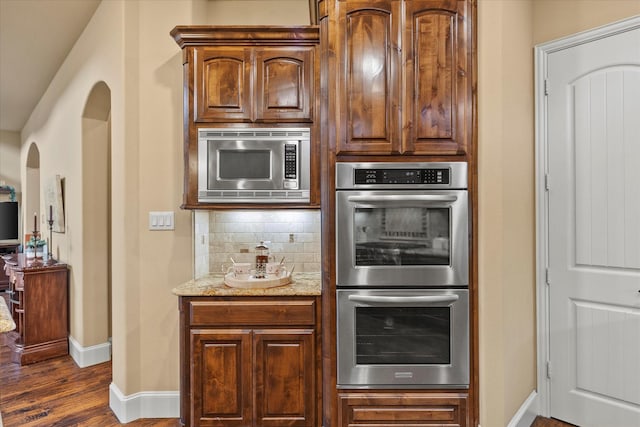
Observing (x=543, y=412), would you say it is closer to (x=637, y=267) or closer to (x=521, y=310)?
(x=521, y=310)

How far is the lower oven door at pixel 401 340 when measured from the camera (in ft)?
6.94

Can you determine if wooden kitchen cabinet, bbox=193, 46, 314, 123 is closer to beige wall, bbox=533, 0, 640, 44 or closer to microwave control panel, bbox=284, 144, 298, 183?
microwave control panel, bbox=284, 144, 298, 183

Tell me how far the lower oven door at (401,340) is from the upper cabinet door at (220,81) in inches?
52.7

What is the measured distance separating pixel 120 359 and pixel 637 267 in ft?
A: 10.7

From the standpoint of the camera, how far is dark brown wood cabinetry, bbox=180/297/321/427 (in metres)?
2.20

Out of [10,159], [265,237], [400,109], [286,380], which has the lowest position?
[286,380]

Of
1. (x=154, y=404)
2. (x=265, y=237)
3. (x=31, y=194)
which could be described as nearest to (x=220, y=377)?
(x=154, y=404)

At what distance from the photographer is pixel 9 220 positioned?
6.35 meters

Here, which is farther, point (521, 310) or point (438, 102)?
point (521, 310)

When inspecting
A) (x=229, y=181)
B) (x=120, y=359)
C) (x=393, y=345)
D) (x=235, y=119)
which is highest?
(x=235, y=119)

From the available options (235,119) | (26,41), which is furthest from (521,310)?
(26,41)

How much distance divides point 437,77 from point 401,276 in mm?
1132

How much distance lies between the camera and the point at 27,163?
20.2 feet

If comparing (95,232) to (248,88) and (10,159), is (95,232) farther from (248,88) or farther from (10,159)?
(10,159)
